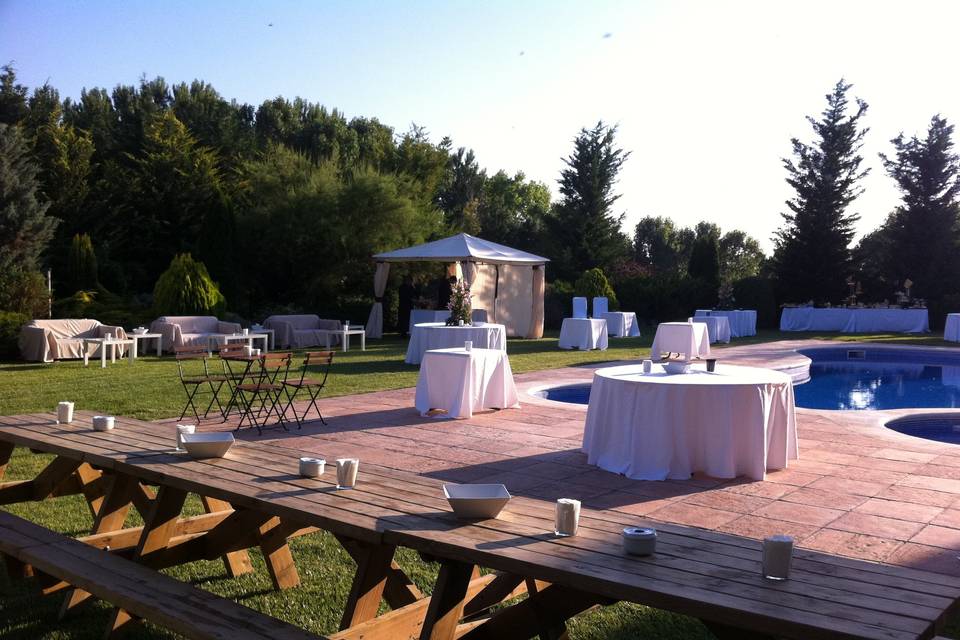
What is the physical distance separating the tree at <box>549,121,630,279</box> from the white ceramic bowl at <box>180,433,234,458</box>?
89.4 feet

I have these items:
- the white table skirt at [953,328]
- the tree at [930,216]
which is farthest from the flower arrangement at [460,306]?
the tree at [930,216]

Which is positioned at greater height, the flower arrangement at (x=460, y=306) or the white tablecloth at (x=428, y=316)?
the flower arrangement at (x=460, y=306)

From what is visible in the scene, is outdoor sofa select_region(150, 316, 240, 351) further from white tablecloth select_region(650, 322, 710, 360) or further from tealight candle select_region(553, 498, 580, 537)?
tealight candle select_region(553, 498, 580, 537)

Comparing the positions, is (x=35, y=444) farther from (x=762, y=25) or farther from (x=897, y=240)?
(x=897, y=240)

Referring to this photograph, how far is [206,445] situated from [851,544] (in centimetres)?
318

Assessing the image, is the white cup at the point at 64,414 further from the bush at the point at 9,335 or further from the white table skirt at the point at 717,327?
the white table skirt at the point at 717,327

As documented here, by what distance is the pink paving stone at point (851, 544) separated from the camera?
12.9 feet

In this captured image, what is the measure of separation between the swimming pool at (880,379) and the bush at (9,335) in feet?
41.7

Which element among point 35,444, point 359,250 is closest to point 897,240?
point 359,250

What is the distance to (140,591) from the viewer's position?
2578mm

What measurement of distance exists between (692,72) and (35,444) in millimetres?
8875

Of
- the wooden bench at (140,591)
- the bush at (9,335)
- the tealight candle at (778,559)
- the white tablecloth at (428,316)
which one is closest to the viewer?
the tealight candle at (778,559)

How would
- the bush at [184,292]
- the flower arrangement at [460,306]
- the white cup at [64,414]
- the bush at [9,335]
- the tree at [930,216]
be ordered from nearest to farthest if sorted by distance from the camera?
the white cup at [64,414], the flower arrangement at [460,306], the bush at [9,335], the bush at [184,292], the tree at [930,216]

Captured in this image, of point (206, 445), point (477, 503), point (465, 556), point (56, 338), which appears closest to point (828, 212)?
point (56, 338)
